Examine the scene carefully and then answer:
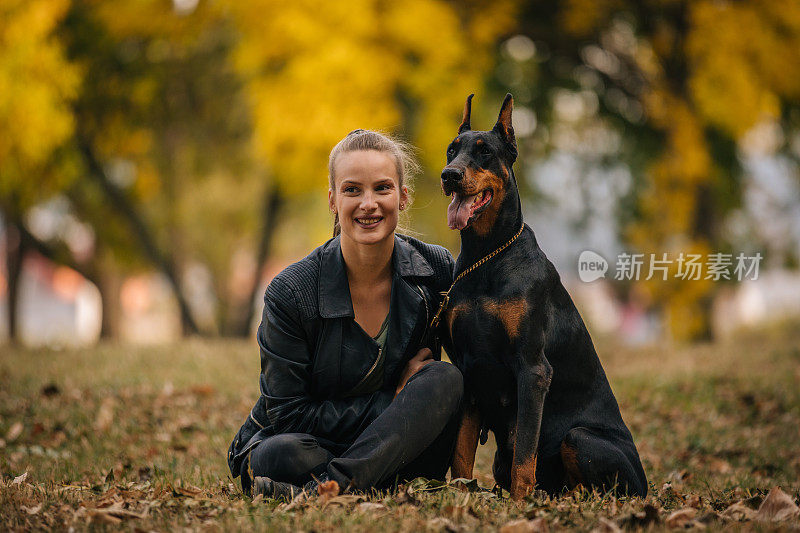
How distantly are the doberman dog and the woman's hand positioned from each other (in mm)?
108

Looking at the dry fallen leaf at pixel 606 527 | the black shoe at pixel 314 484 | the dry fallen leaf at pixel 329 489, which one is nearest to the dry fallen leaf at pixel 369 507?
the dry fallen leaf at pixel 329 489

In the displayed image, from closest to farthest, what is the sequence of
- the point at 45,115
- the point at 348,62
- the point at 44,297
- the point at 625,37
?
Result: the point at 45,115 → the point at 348,62 → the point at 625,37 → the point at 44,297

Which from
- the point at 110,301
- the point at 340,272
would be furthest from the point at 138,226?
the point at 340,272

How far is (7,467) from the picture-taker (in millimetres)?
4539

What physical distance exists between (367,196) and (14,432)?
3536 millimetres

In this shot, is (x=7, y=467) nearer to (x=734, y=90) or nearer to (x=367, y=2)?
(x=367, y=2)

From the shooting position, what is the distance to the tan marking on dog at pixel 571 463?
3.41 metres

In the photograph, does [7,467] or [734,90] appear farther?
[734,90]

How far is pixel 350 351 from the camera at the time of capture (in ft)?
11.4

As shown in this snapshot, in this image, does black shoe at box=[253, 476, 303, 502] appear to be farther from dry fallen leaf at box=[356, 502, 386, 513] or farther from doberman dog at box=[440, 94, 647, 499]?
doberman dog at box=[440, 94, 647, 499]

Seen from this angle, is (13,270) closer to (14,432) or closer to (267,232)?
(267,232)

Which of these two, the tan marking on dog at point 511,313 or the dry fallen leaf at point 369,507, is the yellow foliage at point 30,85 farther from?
the dry fallen leaf at point 369,507

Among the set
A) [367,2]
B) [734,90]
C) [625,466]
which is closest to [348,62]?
[367,2]

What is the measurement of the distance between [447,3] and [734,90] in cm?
449
